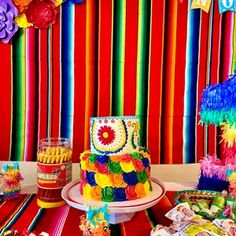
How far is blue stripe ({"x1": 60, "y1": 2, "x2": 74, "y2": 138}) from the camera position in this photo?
156 centimetres

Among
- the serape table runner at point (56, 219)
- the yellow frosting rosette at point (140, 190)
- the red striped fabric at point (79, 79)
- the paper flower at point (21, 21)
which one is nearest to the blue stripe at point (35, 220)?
the serape table runner at point (56, 219)

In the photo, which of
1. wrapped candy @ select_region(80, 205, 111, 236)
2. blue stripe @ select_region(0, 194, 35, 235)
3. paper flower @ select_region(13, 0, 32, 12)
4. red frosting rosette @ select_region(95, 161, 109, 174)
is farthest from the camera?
paper flower @ select_region(13, 0, 32, 12)

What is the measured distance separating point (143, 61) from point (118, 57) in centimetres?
12

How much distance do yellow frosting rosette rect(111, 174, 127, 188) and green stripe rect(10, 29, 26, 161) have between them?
0.64 m

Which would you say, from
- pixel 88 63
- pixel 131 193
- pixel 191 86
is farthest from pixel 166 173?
pixel 88 63

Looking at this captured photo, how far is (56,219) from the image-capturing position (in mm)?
1122

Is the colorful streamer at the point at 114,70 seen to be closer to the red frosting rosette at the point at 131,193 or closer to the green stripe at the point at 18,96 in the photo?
the green stripe at the point at 18,96

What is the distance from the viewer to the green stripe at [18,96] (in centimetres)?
A: 155

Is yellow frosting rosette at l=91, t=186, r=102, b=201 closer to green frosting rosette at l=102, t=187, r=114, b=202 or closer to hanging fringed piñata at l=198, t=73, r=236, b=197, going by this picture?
green frosting rosette at l=102, t=187, r=114, b=202

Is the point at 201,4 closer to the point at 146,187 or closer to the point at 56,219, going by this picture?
the point at 146,187

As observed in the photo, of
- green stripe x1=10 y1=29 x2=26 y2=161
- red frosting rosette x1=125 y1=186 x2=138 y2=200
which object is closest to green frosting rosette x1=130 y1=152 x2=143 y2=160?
red frosting rosette x1=125 y1=186 x2=138 y2=200

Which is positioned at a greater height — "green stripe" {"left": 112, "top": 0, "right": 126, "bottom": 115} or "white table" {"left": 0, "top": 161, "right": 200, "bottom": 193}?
"green stripe" {"left": 112, "top": 0, "right": 126, "bottom": 115}

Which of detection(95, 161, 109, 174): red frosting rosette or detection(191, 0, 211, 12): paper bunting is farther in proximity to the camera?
detection(191, 0, 211, 12): paper bunting

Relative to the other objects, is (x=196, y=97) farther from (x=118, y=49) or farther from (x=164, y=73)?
(x=118, y=49)
